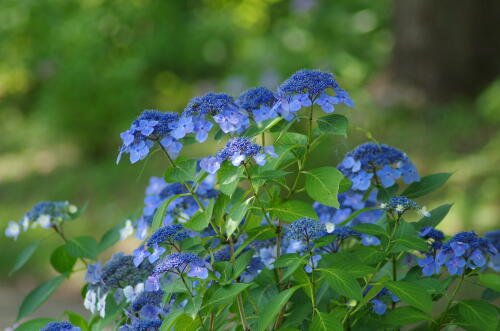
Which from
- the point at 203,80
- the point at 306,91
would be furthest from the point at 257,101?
the point at 203,80

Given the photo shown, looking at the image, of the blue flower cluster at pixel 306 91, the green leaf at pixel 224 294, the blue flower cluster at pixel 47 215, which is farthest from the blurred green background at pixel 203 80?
the green leaf at pixel 224 294

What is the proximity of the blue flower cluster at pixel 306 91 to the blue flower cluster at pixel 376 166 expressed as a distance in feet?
0.61

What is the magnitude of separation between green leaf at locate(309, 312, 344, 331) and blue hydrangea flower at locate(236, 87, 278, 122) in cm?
44

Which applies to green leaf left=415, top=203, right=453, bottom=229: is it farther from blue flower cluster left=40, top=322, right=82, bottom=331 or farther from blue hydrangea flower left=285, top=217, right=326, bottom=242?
blue flower cluster left=40, top=322, right=82, bottom=331

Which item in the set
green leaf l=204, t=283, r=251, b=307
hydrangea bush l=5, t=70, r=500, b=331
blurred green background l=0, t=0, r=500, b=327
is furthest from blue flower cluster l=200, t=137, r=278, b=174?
blurred green background l=0, t=0, r=500, b=327

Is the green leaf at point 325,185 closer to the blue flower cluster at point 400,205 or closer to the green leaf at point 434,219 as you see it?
the blue flower cluster at point 400,205

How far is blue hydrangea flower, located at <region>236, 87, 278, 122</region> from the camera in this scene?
4.80 feet

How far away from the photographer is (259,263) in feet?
4.96

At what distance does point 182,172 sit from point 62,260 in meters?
0.50

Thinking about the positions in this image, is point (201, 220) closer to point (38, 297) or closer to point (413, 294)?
point (413, 294)

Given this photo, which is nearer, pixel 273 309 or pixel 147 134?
pixel 273 309

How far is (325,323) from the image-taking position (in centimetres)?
125

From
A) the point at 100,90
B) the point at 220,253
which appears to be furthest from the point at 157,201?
the point at 100,90

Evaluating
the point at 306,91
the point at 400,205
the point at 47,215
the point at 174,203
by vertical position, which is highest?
the point at 47,215
